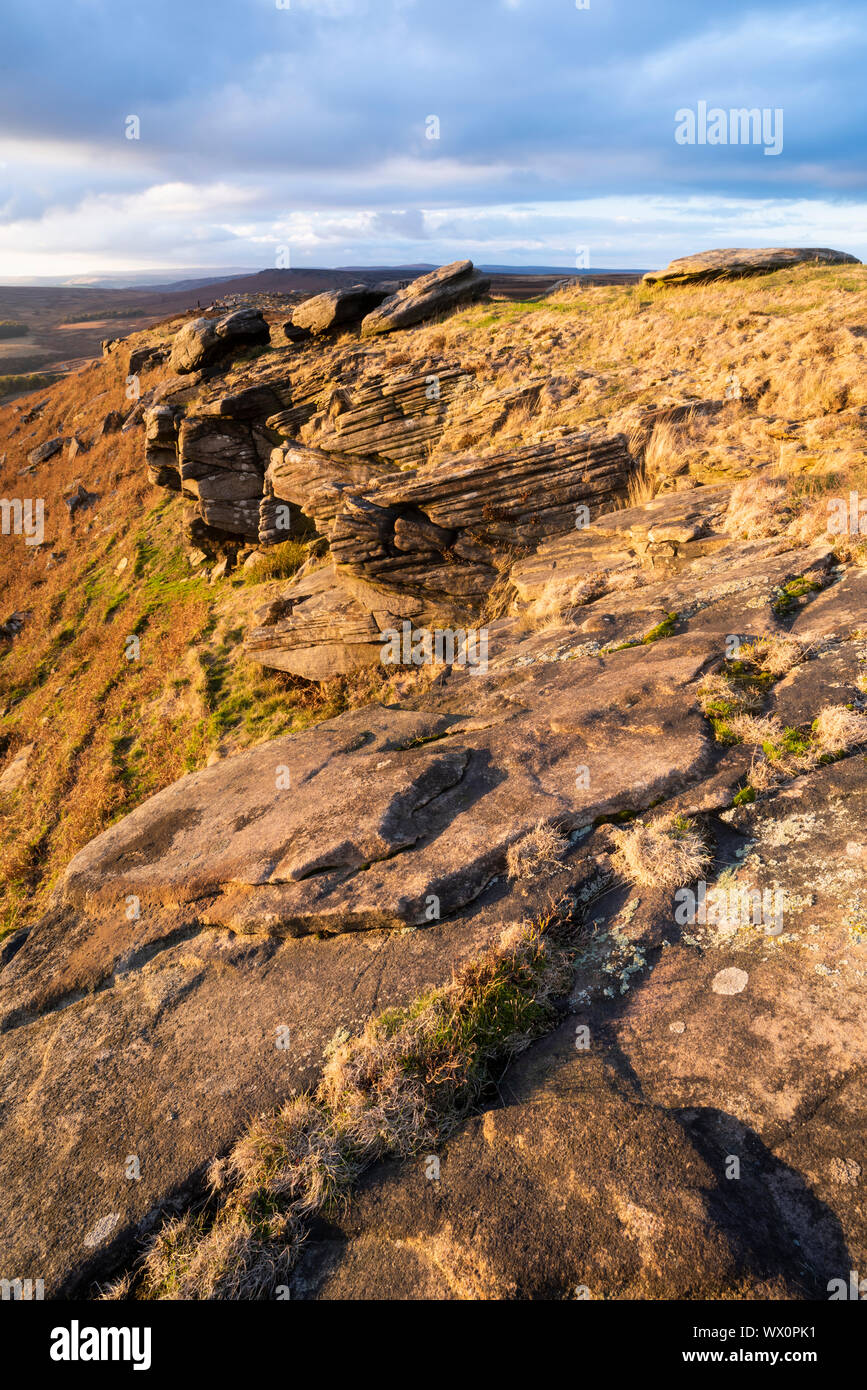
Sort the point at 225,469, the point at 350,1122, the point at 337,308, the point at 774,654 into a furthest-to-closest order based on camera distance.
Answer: the point at 337,308 → the point at 225,469 → the point at 774,654 → the point at 350,1122

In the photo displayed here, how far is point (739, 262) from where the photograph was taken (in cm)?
2178

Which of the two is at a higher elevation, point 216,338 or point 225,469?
point 216,338

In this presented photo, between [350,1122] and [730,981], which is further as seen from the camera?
[730,981]

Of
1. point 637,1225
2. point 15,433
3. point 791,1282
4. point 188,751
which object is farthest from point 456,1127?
point 15,433

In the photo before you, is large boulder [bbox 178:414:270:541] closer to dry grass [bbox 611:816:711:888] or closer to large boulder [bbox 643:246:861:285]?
large boulder [bbox 643:246:861:285]

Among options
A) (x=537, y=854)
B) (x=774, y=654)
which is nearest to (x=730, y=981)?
(x=537, y=854)

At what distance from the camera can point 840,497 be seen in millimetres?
10594

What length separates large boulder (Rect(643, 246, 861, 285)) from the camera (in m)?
21.5

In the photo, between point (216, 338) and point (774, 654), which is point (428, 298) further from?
point (774, 654)

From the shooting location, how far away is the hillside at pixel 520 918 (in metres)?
4.09

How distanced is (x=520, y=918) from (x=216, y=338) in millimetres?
30404

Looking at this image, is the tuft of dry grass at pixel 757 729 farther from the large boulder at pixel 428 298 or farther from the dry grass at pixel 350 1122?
the large boulder at pixel 428 298

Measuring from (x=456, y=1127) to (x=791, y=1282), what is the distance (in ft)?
6.91

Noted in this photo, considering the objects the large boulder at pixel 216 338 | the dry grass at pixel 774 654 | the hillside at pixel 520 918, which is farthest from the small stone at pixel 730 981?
the large boulder at pixel 216 338
